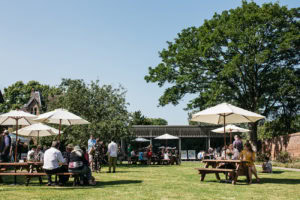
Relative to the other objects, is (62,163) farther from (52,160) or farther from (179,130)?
(179,130)

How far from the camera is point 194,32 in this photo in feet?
100.0

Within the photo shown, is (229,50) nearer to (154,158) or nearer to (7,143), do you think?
(154,158)

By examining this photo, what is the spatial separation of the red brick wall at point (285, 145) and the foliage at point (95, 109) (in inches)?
477

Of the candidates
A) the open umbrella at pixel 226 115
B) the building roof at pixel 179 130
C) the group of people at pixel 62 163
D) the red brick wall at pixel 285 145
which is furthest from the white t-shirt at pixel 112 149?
the building roof at pixel 179 130

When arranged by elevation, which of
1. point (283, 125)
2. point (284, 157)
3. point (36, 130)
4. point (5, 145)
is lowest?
point (284, 157)

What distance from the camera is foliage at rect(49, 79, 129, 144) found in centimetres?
2447

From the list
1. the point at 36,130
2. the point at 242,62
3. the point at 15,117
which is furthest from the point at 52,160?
the point at 242,62

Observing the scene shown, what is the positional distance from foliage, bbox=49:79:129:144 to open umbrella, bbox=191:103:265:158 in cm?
1160

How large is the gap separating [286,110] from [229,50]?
730cm

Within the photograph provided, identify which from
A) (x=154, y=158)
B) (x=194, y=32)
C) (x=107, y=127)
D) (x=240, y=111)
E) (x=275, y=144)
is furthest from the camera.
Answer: (x=194, y=32)

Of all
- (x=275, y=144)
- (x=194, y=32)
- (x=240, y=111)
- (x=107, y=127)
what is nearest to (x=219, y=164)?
(x=240, y=111)

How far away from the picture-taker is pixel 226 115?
13.2 metres

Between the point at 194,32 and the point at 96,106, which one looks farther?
the point at 194,32

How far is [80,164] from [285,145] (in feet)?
65.9
